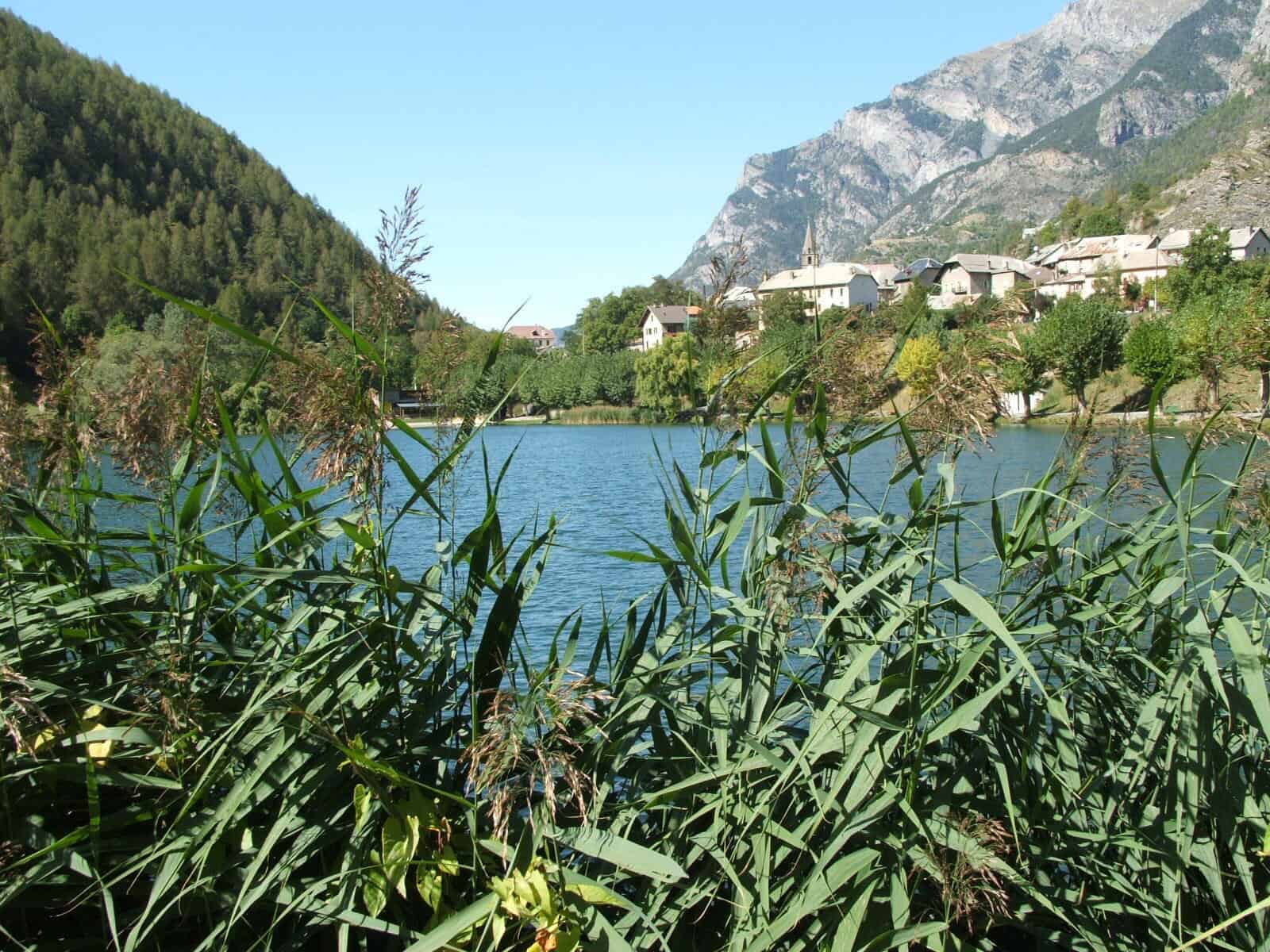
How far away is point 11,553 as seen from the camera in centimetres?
272

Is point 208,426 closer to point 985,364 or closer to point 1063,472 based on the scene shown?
point 985,364

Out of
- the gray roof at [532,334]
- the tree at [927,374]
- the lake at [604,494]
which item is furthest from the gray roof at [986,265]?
the tree at [927,374]

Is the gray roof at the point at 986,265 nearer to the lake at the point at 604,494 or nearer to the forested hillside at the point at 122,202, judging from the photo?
the forested hillside at the point at 122,202

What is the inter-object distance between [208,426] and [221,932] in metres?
1.37

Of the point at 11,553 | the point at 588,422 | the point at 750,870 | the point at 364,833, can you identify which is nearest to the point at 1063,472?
the point at 750,870

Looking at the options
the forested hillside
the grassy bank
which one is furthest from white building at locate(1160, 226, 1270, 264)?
the forested hillside

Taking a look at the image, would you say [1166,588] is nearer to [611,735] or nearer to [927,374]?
[927,374]

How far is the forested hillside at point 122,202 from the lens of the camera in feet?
327

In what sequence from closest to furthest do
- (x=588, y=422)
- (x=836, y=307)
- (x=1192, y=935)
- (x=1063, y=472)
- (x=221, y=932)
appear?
(x=221, y=932) < (x=1192, y=935) < (x=1063, y=472) < (x=836, y=307) < (x=588, y=422)

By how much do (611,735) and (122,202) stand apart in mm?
156696

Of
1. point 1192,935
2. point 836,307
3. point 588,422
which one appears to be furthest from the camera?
point 588,422

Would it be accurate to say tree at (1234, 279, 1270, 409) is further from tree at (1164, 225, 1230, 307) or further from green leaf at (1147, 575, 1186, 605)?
tree at (1164, 225, 1230, 307)

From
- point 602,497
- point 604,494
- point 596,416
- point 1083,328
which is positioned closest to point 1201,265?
point 1083,328

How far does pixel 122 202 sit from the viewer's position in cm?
13550
